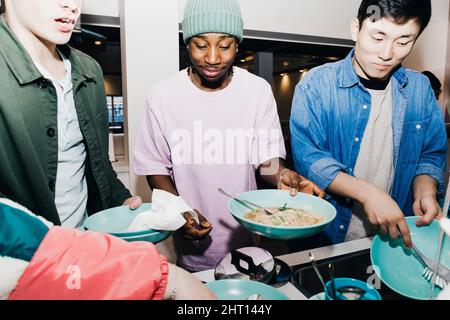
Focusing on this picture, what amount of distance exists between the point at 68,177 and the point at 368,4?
1.38 meters

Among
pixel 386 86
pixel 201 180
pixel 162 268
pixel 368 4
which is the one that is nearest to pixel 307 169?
pixel 201 180

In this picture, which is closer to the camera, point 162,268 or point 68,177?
point 162,268

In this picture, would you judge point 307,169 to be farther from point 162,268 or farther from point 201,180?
point 162,268

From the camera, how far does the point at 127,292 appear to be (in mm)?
564

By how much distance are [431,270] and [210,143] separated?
960 mm

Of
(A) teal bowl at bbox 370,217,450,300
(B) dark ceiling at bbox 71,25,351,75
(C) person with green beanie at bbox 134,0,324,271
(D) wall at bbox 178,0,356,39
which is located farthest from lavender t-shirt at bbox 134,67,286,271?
(D) wall at bbox 178,0,356,39

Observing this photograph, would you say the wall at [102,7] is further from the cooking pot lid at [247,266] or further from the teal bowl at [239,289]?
the teal bowl at [239,289]

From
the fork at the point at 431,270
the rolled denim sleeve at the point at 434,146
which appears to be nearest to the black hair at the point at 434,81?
the rolled denim sleeve at the point at 434,146

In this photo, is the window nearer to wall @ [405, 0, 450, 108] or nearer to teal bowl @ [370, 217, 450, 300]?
teal bowl @ [370, 217, 450, 300]

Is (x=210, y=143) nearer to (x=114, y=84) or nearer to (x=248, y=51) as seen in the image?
(x=114, y=84)

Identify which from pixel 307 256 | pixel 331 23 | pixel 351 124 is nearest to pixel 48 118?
pixel 307 256

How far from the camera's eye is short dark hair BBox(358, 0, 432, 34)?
4.17ft

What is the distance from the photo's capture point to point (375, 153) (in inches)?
59.2

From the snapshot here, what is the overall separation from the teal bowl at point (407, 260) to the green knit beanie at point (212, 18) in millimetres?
951
